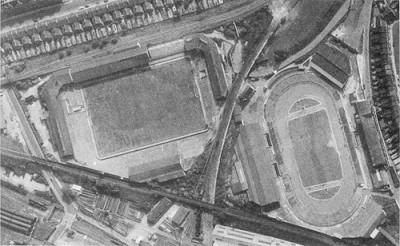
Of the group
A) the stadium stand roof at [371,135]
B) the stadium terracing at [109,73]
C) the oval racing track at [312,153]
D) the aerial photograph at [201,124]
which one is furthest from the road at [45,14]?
the stadium stand roof at [371,135]

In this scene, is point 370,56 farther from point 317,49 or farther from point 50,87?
point 50,87

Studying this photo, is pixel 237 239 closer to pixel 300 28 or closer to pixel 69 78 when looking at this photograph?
pixel 300 28

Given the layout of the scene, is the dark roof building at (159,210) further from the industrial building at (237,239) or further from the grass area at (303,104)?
the grass area at (303,104)

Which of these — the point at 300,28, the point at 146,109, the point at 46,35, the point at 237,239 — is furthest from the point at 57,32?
the point at 237,239

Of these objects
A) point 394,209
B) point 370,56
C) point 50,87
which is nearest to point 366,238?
point 394,209

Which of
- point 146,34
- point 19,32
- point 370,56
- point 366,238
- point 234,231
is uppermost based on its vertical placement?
point 19,32

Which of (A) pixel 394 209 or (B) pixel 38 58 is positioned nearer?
(A) pixel 394 209
